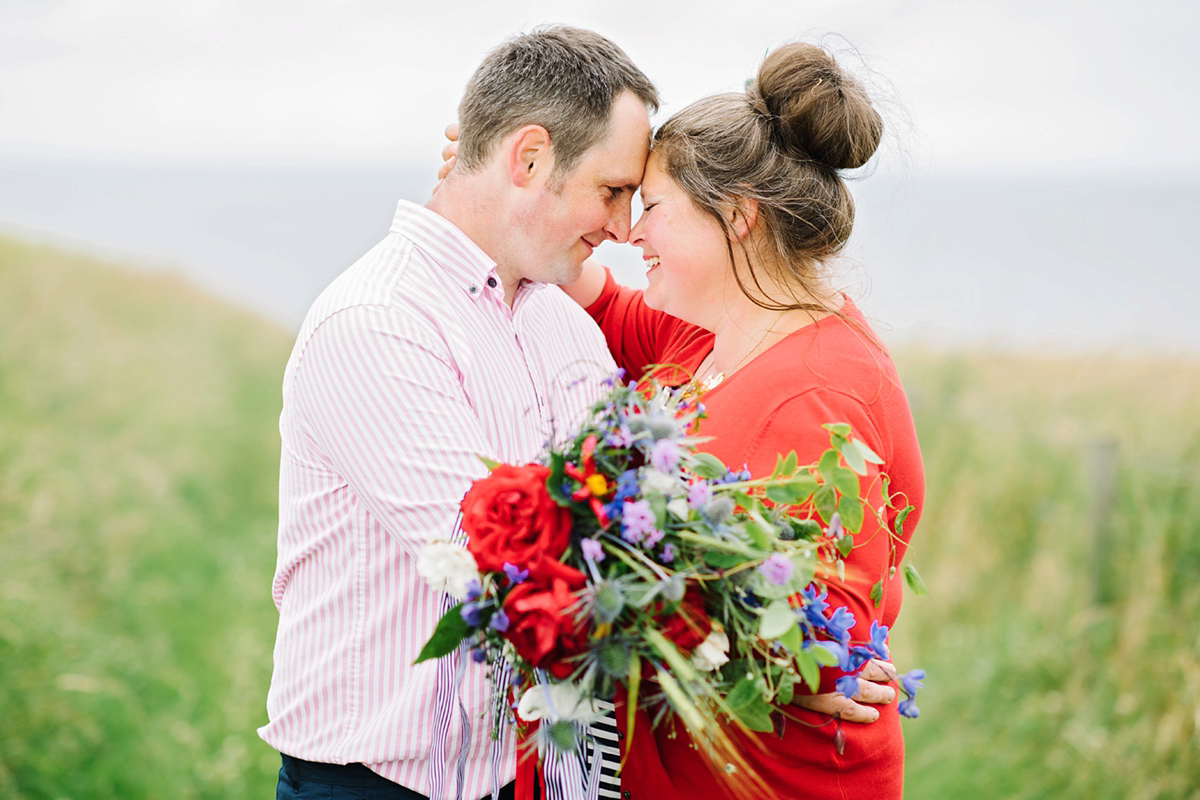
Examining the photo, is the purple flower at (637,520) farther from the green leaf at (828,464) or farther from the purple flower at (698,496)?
the green leaf at (828,464)

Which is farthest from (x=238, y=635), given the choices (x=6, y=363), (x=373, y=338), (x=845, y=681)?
(x=845, y=681)

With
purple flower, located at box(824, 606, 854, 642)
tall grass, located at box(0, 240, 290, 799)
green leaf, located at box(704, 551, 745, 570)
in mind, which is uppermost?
green leaf, located at box(704, 551, 745, 570)

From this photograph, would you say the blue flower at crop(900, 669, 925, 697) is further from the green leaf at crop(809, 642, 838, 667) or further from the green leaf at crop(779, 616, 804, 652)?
the green leaf at crop(779, 616, 804, 652)

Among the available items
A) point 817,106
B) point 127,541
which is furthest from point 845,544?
point 127,541

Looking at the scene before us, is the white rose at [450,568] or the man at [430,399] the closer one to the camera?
the white rose at [450,568]

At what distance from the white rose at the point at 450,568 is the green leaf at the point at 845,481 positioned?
0.63m

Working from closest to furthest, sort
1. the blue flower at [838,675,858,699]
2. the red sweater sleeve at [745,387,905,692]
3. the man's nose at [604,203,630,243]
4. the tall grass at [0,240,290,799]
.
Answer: the blue flower at [838,675,858,699], the red sweater sleeve at [745,387,905,692], the man's nose at [604,203,630,243], the tall grass at [0,240,290,799]

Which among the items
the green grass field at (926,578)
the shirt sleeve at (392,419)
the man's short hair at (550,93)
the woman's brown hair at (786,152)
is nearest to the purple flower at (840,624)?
the shirt sleeve at (392,419)

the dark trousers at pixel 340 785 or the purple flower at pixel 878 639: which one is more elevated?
the purple flower at pixel 878 639

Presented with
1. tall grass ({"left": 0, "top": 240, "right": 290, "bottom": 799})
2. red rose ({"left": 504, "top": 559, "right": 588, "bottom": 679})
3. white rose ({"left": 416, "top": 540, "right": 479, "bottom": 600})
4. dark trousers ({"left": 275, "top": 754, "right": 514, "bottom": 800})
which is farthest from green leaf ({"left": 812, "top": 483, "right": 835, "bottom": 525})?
tall grass ({"left": 0, "top": 240, "right": 290, "bottom": 799})

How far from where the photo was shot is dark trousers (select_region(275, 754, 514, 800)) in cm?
218

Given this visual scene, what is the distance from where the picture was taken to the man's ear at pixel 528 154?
2447 mm

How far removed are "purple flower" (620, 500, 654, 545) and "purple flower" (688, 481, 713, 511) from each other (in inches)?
2.9

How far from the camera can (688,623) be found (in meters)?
1.56
